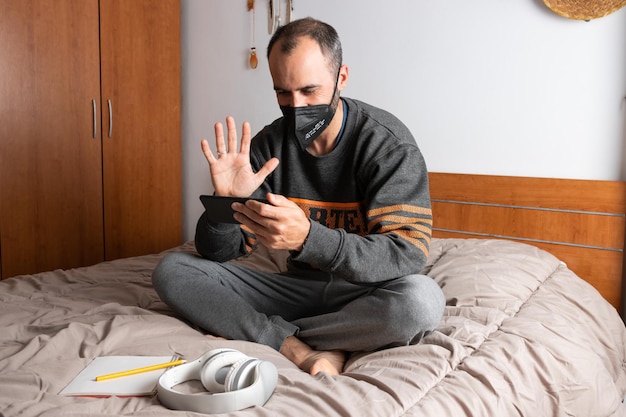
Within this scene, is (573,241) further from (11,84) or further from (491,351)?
(11,84)

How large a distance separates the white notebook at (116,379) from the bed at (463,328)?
0.08 feet

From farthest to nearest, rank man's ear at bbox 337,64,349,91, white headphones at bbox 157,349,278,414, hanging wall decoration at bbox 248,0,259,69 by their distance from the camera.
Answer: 1. hanging wall decoration at bbox 248,0,259,69
2. man's ear at bbox 337,64,349,91
3. white headphones at bbox 157,349,278,414

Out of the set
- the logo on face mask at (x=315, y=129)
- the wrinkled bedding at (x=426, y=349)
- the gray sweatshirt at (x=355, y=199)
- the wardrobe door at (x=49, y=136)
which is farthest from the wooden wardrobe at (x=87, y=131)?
the logo on face mask at (x=315, y=129)

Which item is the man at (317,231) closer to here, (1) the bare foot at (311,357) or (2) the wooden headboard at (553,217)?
(1) the bare foot at (311,357)

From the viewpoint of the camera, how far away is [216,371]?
1.00m

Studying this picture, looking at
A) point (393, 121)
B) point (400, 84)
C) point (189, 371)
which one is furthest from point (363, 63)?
point (189, 371)

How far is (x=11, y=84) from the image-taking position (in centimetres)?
253

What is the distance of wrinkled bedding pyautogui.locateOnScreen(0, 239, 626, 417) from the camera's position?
1.01m

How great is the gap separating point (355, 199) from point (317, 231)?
331 mm

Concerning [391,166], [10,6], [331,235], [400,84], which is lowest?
[331,235]

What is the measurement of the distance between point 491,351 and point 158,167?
2.34 metres

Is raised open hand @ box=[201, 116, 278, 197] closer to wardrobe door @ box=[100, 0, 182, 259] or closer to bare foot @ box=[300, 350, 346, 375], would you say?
bare foot @ box=[300, 350, 346, 375]

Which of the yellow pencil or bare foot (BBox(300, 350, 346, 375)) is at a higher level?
the yellow pencil

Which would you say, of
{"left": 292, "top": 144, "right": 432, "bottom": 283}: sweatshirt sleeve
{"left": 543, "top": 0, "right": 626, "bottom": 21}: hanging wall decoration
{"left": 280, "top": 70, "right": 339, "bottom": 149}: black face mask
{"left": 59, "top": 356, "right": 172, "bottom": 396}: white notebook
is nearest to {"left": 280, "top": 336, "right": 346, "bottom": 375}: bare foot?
{"left": 292, "top": 144, "right": 432, "bottom": 283}: sweatshirt sleeve
